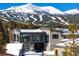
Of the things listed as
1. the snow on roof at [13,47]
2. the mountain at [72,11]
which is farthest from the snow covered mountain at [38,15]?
the snow on roof at [13,47]

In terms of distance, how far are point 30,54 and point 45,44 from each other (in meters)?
0.18

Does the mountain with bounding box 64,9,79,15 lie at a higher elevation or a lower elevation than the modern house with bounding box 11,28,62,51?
higher

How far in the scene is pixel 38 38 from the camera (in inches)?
151

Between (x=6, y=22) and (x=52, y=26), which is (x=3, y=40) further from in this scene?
(x=52, y=26)

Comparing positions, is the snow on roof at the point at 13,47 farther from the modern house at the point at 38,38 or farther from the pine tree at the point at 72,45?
the pine tree at the point at 72,45

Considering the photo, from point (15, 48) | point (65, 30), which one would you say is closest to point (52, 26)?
point (65, 30)

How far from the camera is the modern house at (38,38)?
3816 mm

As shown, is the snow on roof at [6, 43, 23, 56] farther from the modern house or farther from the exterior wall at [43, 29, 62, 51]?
the exterior wall at [43, 29, 62, 51]

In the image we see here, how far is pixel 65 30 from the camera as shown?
152 inches

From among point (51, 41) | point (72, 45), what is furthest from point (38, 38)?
point (72, 45)

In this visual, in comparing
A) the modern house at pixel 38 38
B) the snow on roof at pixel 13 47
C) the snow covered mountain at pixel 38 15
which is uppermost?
the snow covered mountain at pixel 38 15

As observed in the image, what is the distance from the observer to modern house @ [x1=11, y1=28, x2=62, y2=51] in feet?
12.5

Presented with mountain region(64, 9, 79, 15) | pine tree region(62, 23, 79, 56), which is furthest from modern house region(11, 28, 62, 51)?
mountain region(64, 9, 79, 15)

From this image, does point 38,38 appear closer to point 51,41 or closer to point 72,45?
point 51,41
